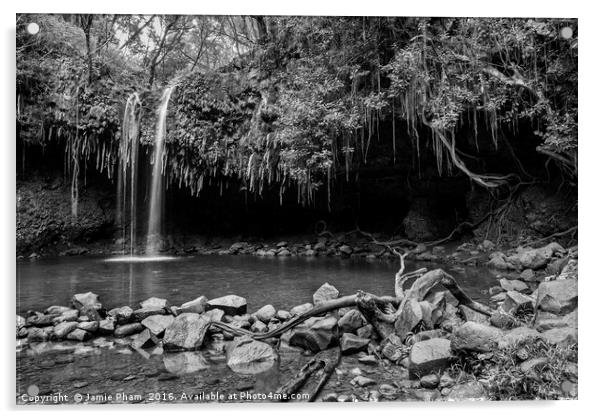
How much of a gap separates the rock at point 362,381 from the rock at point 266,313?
1103 mm

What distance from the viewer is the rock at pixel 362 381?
2320 mm

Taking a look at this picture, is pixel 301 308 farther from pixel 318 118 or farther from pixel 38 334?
pixel 318 118

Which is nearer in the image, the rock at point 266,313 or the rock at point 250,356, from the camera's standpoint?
the rock at point 250,356

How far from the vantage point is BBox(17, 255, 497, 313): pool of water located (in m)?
3.66

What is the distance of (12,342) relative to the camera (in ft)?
8.13

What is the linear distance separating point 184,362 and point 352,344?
114 centimetres

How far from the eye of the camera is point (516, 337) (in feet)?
7.68

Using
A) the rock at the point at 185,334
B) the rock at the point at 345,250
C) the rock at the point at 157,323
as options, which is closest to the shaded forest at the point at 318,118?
the rock at the point at 345,250

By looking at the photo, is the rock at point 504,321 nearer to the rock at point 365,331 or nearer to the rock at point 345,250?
the rock at point 365,331

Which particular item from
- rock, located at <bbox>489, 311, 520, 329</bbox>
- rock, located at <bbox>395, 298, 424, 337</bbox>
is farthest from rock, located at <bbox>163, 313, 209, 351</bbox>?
rock, located at <bbox>489, 311, 520, 329</bbox>

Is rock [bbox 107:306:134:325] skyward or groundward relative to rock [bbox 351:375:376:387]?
skyward

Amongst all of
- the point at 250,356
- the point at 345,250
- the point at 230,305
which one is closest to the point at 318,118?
the point at 345,250

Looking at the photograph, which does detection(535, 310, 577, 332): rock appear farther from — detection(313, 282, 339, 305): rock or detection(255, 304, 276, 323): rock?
detection(255, 304, 276, 323): rock

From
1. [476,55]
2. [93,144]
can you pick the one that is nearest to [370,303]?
[476,55]
